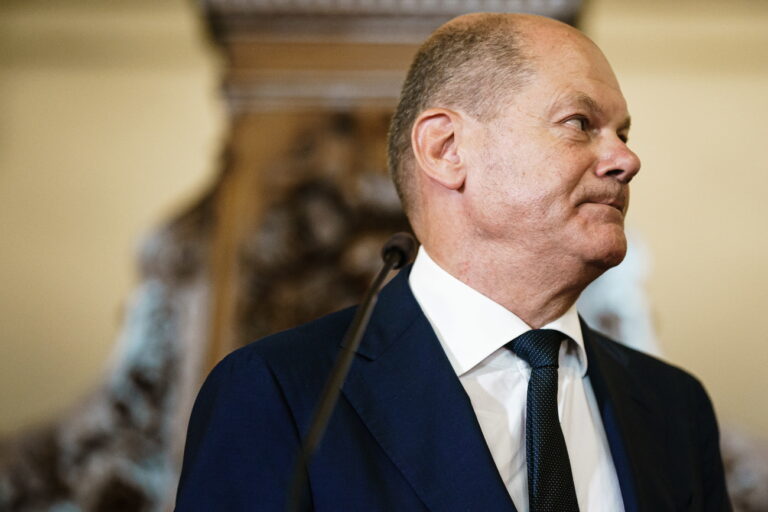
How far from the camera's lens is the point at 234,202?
9.74 ft

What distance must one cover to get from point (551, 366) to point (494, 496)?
0.85 feet

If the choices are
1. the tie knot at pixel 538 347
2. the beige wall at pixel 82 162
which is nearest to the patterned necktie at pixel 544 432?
the tie knot at pixel 538 347

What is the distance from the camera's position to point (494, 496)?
4.10 ft

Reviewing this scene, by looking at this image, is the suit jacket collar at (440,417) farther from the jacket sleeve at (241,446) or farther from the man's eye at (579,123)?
the man's eye at (579,123)

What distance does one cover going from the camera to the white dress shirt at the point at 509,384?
1388mm

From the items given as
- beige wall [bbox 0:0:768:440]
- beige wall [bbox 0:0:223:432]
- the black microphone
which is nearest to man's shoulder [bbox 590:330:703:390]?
the black microphone

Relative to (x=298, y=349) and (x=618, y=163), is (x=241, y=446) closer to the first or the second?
(x=298, y=349)

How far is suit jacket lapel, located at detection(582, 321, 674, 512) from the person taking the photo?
142 centimetres

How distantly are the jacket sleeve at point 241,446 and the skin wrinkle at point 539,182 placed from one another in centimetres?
42

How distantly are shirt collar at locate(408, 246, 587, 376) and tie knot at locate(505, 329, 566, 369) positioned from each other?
0.05 ft

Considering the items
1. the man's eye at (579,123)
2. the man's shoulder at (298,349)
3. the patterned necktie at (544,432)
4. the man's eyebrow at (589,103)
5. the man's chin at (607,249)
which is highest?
the man's eyebrow at (589,103)

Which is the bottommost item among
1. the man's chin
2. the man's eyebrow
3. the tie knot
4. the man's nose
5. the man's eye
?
the tie knot

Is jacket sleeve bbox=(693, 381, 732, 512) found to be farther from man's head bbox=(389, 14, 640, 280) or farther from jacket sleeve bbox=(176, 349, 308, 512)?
jacket sleeve bbox=(176, 349, 308, 512)

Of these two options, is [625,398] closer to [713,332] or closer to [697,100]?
[713,332]
